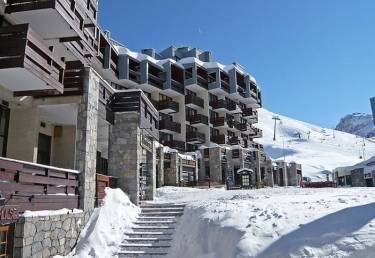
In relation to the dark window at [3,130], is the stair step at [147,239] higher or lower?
lower

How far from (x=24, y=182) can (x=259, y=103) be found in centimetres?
6141

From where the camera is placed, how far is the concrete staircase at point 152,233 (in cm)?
1305

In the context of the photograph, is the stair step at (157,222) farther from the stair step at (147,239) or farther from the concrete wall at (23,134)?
the concrete wall at (23,134)

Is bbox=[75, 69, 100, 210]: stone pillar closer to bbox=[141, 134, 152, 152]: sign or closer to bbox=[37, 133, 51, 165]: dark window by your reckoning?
bbox=[37, 133, 51, 165]: dark window

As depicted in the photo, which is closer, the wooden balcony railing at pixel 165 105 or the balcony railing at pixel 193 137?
the wooden balcony railing at pixel 165 105

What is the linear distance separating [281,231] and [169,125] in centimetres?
3789

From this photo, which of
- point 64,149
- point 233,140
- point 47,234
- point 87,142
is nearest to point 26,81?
point 87,142

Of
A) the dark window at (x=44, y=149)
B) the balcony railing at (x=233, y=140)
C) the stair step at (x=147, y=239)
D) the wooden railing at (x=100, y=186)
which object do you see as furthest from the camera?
the balcony railing at (x=233, y=140)

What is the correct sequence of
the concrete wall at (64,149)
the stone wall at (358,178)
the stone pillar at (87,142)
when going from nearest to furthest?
the stone pillar at (87,142)
the concrete wall at (64,149)
the stone wall at (358,178)

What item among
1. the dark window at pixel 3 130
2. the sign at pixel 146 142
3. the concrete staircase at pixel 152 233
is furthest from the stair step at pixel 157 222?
the dark window at pixel 3 130

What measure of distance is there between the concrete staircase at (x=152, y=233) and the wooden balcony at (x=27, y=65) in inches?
228

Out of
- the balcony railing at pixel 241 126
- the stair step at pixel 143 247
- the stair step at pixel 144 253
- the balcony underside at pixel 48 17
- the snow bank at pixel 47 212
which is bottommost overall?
the stair step at pixel 144 253

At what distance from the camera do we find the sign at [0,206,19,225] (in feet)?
31.7

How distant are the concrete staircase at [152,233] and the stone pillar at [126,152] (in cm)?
153
